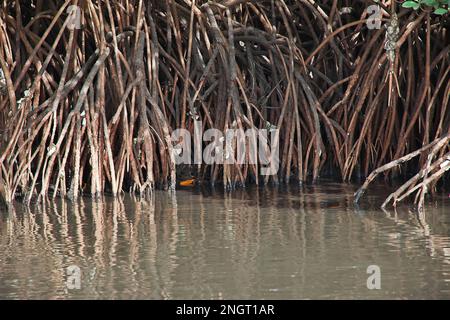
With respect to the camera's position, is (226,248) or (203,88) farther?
(203,88)

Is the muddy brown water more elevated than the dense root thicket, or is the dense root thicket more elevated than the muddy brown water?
the dense root thicket

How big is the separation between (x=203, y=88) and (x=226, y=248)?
2.81m

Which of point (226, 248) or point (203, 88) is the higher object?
point (203, 88)

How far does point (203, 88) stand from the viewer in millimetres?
7922

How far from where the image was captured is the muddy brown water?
4523 millimetres

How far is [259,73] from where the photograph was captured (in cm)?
805

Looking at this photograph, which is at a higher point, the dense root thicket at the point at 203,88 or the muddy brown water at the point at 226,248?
the dense root thicket at the point at 203,88

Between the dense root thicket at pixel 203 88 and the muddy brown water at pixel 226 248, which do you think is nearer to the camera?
the muddy brown water at pixel 226 248

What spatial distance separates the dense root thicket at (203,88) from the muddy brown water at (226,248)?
49 centimetres

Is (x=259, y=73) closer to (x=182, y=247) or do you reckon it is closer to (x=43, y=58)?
(x=43, y=58)

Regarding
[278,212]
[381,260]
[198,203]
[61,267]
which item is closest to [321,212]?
[278,212]

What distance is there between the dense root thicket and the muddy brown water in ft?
1.61

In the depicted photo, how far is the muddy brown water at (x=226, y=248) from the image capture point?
178 inches
